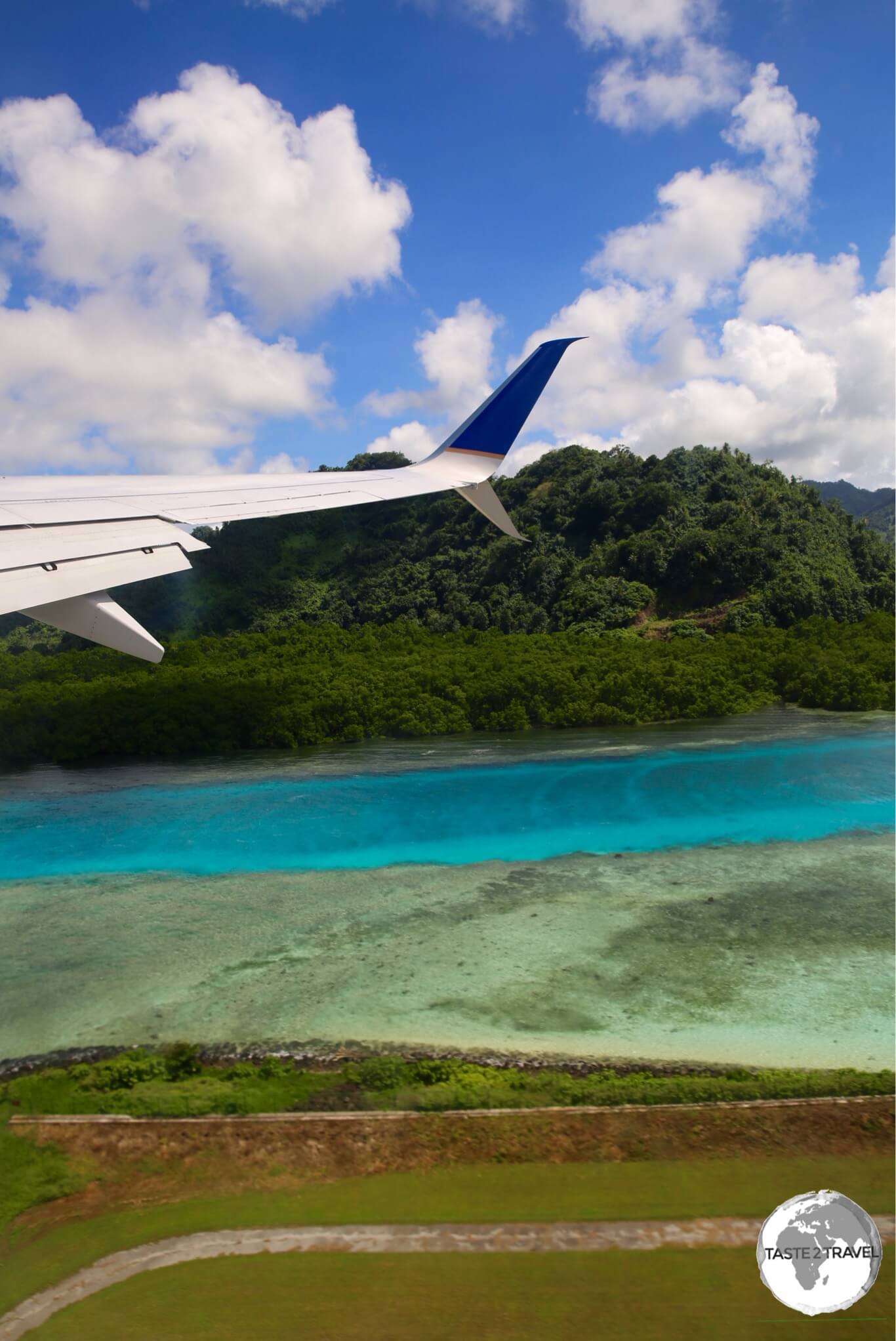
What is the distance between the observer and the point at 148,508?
268 inches

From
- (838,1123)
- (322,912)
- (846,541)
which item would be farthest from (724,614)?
(838,1123)

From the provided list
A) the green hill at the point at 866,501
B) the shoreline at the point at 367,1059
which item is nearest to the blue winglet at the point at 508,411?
the shoreline at the point at 367,1059

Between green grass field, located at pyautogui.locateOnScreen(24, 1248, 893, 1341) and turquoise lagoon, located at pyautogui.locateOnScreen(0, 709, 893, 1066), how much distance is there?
1587 millimetres

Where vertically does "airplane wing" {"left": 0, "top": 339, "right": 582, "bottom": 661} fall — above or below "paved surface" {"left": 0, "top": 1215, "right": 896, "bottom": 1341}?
above

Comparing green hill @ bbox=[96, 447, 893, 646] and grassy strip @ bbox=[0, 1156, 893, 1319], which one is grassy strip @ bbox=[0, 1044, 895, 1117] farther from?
green hill @ bbox=[96, 447, 893, 646]

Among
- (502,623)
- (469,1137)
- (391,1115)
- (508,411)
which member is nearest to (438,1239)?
(469,1137)

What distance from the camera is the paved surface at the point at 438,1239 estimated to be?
314 centimetres

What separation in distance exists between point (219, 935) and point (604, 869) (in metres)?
3.57

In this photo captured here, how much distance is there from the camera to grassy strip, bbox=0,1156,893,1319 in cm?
325

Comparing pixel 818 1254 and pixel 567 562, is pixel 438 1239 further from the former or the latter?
pixel 567 562

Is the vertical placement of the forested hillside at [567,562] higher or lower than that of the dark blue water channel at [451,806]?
higher

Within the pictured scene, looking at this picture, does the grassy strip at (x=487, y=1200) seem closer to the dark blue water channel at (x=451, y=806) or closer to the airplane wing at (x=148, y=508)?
the airplane wing at (x=148, y=508)

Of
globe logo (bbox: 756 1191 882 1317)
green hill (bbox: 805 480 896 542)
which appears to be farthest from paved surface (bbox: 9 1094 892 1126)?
green hill (bbox: 805 480 896 542)

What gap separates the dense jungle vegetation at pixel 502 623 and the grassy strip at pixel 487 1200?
409 inches
